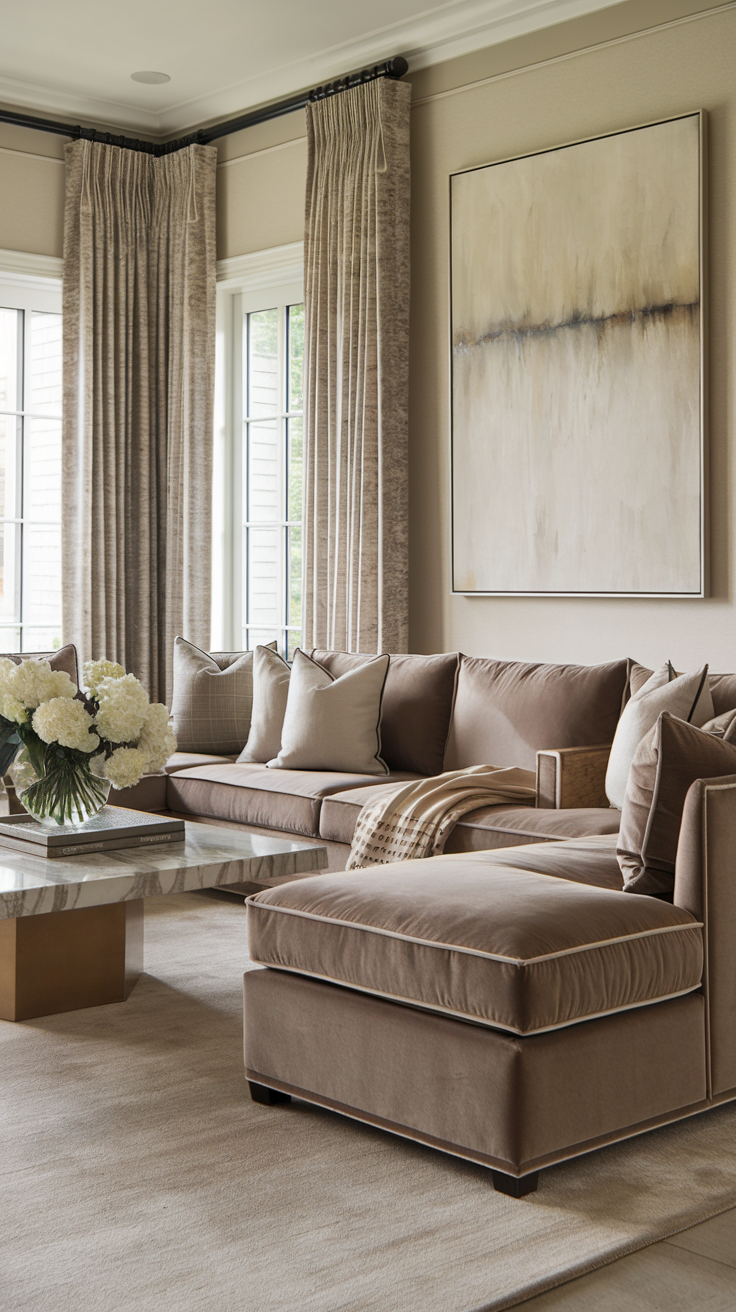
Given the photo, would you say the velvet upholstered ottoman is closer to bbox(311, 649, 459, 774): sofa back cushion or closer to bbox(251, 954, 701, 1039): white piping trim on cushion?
bbox(251, 954, 701, 1039): white piping trim on cushion

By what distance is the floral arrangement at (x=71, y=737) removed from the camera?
3289 mm

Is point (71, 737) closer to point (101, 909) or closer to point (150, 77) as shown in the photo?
point (101, 909)

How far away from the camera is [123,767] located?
334 centimetres

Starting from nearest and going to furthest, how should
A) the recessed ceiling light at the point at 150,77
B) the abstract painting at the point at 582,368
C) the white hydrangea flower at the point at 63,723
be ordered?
1. the white hydrangea flower at the point at 63,723
2. the abstract painting at the point at 582,368
3. the recessed ceiling light at the point at 150,77

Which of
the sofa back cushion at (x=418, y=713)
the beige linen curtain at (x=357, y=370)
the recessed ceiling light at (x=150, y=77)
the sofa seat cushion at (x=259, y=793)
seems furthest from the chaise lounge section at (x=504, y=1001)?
the recessed ceiling light at (x=150, y=77)

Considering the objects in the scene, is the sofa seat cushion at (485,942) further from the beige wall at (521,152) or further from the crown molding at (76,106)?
the crown molding at (76,106)

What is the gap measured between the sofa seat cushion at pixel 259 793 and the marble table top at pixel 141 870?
0.75 meters

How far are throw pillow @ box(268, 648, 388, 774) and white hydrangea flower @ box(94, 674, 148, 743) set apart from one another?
1383mm

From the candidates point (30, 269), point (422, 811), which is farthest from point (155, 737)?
point (30, 269)

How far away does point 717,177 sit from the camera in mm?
4434

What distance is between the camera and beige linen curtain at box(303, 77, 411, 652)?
5.42 meters

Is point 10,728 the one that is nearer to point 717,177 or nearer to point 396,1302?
point 396,1302

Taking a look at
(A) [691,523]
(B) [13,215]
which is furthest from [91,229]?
(A) [691,523]

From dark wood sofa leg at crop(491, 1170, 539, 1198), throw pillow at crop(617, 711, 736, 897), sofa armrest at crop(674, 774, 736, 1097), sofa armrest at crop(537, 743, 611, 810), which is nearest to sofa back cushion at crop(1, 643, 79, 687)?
sofa armrest at crop(537, 743, 611, 810)
